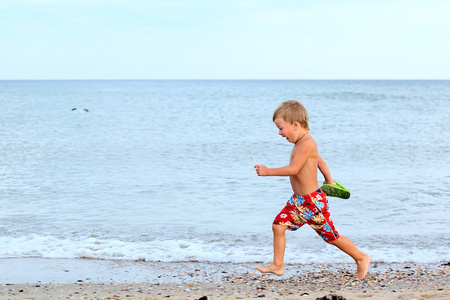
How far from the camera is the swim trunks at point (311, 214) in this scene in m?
3.97

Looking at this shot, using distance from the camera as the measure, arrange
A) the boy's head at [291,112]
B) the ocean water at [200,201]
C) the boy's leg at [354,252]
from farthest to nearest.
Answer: the ocean water at [200,201] → the boy's leg at [354,252] → the boy's head at [291,112]

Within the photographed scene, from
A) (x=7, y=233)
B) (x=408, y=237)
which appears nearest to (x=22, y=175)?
(x=7, y=233)

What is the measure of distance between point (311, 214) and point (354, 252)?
53 centimetres

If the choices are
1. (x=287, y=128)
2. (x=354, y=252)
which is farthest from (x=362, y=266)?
(x=287, y=128)

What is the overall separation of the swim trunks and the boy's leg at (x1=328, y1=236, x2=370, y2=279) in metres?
0.07

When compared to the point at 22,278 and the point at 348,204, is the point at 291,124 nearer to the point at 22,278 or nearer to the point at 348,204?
the point at 22,278

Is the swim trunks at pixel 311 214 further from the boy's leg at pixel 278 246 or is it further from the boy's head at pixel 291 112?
the boy's head at pixel 291 112

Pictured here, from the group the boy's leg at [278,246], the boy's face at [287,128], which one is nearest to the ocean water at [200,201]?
the boy's leg at [278,246]

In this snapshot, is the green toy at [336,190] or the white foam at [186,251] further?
the white foam at [186,251]

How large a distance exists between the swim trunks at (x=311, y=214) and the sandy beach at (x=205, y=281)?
49cm

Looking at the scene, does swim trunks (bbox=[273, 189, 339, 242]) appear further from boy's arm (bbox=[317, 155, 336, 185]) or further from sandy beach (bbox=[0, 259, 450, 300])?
sandy beach (bbox=[0, 259, 450, 300])

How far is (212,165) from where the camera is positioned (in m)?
12.2

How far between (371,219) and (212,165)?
5.55 m

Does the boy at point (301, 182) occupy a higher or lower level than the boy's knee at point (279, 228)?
higher
